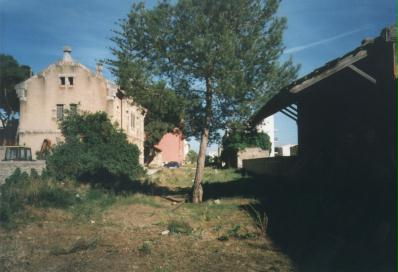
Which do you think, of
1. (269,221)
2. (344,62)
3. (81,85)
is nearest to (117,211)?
(269,221)

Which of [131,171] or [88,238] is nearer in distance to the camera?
[88,238]

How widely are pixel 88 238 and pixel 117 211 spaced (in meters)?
4.07

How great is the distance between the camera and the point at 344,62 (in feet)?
24.4

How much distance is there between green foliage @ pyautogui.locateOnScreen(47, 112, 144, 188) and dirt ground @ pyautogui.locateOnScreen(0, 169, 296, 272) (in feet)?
25.5

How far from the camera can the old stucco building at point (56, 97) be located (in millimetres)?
31469

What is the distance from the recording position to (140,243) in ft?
26.5

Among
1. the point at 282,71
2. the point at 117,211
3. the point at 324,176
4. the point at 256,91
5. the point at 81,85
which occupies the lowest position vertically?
the point at 117,211

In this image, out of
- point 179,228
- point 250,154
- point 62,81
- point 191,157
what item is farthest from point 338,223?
point 191,157

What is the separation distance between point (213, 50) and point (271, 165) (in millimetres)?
9702

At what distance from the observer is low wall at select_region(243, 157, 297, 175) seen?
637 inches

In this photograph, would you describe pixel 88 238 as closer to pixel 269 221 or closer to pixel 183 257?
pixel 183 257

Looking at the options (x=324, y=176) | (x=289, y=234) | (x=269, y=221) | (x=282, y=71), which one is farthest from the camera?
(x=282, y=71)

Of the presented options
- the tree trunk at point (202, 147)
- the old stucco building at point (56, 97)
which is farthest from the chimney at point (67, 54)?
the tree trunk at point (202, 147)

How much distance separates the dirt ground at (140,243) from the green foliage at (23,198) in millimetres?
560
